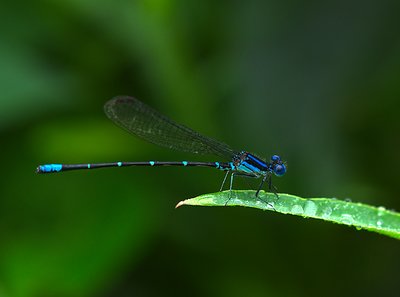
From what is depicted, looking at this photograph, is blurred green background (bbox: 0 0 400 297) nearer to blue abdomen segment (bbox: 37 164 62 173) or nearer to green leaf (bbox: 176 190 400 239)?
blue abdomen segment (bbox: 37 164 62 173)

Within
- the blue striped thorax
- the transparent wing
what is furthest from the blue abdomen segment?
the blue striped thorax

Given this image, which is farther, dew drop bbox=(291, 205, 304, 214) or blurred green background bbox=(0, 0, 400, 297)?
blurred green background bbox=(0, 0, 400, 297)

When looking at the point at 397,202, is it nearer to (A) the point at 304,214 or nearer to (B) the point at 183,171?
(B) the point at 183,171

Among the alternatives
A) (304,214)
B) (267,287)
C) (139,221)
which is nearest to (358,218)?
(304,214)

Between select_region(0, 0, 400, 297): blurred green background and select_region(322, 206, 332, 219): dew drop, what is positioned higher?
select_region(0, 0, 400, 297): blurred green background

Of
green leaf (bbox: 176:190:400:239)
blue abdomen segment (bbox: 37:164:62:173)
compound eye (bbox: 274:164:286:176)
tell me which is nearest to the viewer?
green leaf (bbox: 176:190:400:239)

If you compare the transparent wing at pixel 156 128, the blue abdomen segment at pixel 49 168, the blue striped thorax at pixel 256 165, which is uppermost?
the blue striped thorax at pixel 256 165

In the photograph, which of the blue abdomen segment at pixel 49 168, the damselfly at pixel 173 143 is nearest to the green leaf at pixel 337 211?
the damselfly at pixel 173 143

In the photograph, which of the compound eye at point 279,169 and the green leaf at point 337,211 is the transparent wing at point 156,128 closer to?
the compound eye at point 279,169

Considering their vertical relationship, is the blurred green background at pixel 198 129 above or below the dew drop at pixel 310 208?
above
